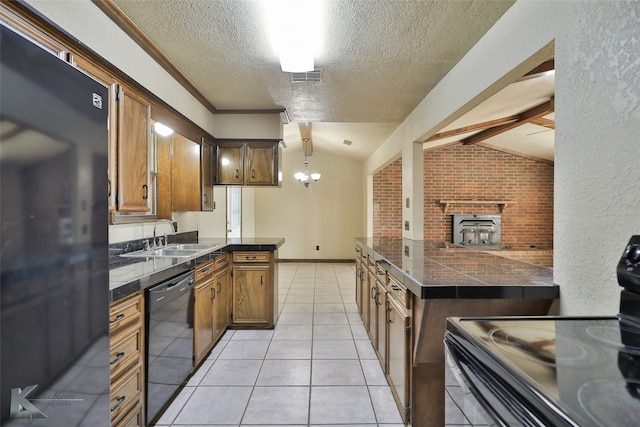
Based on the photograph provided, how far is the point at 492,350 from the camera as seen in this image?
0.72 metres

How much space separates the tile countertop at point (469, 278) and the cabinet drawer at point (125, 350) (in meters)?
1.41

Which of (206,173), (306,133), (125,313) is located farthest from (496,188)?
(125,313)

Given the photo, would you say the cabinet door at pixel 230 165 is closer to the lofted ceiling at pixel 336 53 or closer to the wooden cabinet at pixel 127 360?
the lofted ceiling at pixel 336 53

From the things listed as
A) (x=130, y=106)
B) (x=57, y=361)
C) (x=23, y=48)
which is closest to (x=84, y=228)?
(x=57, y=361)

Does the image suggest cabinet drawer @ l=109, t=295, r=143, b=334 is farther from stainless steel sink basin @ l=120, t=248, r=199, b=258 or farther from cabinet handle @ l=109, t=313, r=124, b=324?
stainless steel sink basin @ l=120, t=248, r=199, b=258

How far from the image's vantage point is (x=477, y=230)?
5.73 m

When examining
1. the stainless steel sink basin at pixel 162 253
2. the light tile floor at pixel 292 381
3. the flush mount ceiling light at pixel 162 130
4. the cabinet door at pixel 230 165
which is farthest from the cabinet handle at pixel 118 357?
the cabinet door at pixel 230 165

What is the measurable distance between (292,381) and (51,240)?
197 centimetres

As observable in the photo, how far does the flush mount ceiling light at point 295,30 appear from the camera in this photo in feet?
5.52

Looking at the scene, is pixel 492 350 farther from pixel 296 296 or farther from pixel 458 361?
pixel 296 296

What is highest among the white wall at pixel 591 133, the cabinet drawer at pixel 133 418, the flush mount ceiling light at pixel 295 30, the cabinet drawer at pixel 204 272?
the flush mount ceiling light at pixel 295 30

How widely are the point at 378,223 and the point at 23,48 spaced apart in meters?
5.94

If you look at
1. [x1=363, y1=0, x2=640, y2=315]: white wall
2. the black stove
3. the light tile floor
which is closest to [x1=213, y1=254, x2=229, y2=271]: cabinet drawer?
the light tile floor

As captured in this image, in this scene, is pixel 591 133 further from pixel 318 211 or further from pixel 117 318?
pixel 318 211
